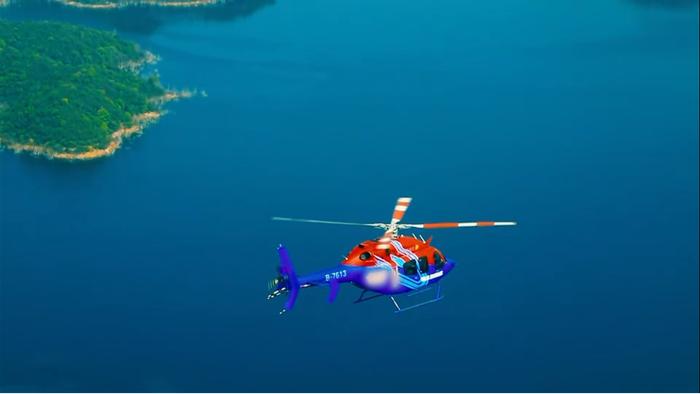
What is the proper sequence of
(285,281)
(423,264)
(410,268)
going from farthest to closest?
1. (423,264)
2. (410,268)
3. (285,281)

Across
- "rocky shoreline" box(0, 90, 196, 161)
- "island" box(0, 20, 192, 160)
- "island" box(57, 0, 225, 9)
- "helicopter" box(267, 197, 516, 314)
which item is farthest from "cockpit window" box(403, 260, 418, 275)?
"island" box(57, 0, 225, 9)

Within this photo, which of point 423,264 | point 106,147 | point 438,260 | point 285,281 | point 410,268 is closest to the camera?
point 285,281

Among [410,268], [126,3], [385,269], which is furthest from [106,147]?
[385,269]

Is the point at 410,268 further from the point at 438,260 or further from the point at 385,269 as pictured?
the point at 438,260

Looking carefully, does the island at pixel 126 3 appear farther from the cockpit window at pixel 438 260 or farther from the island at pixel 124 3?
the cockpit window at pixel 438 260

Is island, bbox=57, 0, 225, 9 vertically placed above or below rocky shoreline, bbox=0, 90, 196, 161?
above

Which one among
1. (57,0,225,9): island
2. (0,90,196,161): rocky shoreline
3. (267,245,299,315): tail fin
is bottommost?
(267,245,299,315): tail fin

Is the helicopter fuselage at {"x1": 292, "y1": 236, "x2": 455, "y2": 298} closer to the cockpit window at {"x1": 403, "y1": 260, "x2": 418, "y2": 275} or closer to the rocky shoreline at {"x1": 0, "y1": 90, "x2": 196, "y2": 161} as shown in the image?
the cockpit window at {"x1": 403, "y1": 260, "x2": 418, "y2": 275}

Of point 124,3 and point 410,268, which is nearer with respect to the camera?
point 410,268

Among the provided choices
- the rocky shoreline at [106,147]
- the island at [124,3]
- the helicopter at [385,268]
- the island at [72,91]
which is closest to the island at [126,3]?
the island at [124,3]
